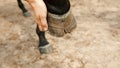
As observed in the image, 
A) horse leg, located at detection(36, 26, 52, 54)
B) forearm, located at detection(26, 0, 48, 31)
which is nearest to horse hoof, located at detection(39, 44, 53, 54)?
horse leg, located at detection(36, 26, 52, 54)

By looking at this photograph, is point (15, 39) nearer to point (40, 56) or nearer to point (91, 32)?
point (40, 56)

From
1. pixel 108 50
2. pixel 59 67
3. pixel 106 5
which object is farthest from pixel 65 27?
pixel 106 5

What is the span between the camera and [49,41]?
86.5 inches

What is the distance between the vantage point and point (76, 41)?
7.00 feet

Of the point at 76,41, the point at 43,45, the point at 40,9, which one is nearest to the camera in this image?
the point at 40,9

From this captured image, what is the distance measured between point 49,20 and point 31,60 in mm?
561

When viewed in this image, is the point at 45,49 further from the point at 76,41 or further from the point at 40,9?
the point at 40,9

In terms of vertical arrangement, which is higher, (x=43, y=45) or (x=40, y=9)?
(x=40, y=9)

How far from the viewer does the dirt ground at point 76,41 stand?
192 cm

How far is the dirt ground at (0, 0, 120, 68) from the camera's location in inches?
75.5

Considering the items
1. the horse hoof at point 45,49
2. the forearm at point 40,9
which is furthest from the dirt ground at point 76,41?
the forearm at point 40,9

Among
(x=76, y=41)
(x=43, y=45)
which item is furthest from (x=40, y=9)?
(x=76, y=41)

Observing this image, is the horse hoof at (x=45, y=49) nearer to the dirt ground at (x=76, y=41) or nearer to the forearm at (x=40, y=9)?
the dirt ground at (x=76, y=41)

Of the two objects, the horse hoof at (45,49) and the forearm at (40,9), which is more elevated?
the forearm at (40,9)
